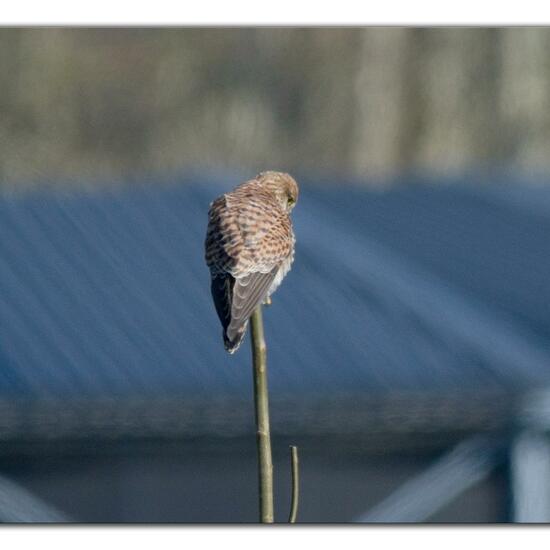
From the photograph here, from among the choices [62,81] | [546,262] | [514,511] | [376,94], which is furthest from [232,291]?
[376,94]

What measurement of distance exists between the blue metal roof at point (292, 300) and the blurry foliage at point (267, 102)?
279 mm

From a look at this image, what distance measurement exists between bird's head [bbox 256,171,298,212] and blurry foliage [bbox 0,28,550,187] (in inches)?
92.1

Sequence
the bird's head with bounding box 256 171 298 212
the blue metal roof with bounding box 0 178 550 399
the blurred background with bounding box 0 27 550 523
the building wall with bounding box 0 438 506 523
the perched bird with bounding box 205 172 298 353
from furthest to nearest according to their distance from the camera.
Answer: the blue metal roof with bounding box 0 178 550 399 < the blurred background with bounding box 0 27 550 523 < the building wall with bounding box 0 438 506 523 < the bird's head with bounding box 256 171 298 212 < the perched bird with bounding box 205 172 298 353

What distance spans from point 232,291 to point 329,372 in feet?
6.38

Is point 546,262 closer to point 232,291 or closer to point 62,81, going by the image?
point 62,81

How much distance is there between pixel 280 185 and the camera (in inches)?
99.3

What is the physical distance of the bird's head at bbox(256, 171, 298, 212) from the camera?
250 cm

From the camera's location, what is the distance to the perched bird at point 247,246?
2.07 meters

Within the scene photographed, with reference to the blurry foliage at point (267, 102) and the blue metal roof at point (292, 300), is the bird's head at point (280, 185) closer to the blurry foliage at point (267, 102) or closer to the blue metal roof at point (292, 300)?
the blue metal roof at point (292, 300)

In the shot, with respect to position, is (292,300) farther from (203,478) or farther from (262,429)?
(262,429)

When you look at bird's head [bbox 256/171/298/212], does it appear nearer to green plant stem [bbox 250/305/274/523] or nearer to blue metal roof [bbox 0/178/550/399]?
green plant stem [bbox 250/305/274/523]

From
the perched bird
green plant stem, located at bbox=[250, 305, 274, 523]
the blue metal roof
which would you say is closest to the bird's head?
the perched bird

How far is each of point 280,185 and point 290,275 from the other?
218 cm

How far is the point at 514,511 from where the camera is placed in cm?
353
